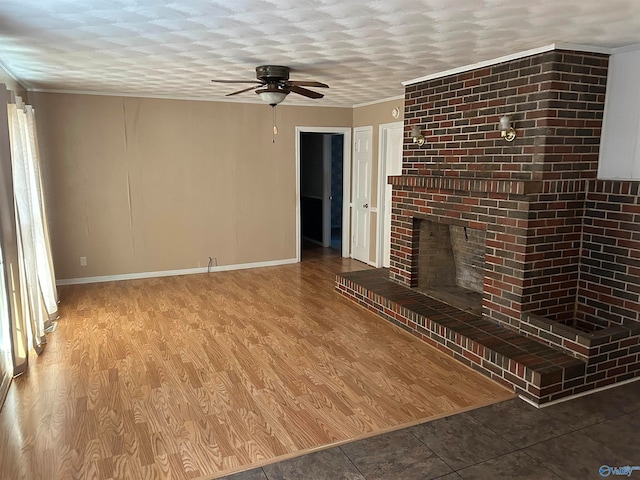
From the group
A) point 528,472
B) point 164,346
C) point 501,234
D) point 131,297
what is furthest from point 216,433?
point 131,297

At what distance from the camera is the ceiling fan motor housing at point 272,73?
3.90m

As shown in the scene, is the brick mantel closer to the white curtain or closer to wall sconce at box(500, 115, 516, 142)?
wall sconce at box(500, 115, 516, 142)

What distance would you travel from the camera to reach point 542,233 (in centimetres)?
340

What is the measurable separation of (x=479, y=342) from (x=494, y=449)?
990 millimetres

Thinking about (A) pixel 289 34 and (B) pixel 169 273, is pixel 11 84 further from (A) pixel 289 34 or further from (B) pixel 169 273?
(A) pixel 289 34

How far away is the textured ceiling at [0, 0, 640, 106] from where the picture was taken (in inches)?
97.3

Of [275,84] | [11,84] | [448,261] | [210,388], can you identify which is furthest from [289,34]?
[11,84]

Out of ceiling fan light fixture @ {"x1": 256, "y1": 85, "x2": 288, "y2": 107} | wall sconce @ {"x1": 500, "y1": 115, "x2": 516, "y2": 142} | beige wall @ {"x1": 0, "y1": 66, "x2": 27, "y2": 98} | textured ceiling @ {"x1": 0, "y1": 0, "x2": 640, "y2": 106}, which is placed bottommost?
wall sconce @ {"x1": 500, "y1": 115, "x2": 516, "y2": 142}

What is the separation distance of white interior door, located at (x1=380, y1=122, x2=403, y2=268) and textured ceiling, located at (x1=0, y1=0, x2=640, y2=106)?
4.87 ft

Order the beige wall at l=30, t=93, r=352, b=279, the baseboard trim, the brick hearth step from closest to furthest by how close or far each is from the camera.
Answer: the brick hearth step, the beige wall at l=30, t=93, r=352, b=279, the baseboard trim

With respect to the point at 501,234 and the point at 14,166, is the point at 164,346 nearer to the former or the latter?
the point at 14,166

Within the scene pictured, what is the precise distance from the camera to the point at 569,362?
2986mm
